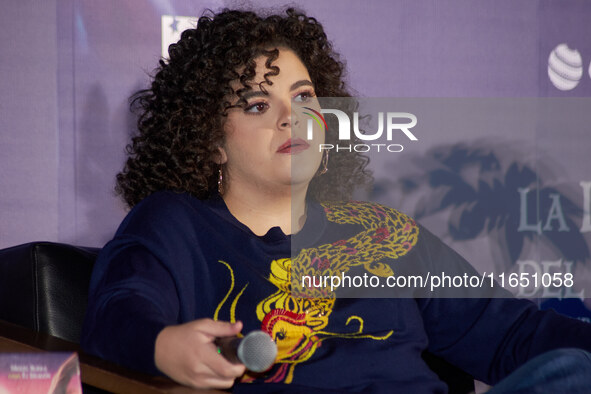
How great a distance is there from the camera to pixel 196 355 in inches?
31.8

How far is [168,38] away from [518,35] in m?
1.18

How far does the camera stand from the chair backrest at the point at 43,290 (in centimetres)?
117

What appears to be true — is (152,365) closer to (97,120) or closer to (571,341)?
(571,341)

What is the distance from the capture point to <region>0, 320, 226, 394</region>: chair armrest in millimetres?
859

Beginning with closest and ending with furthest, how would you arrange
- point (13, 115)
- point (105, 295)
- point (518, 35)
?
point (105, 295) → point (13, 115) → point (518, 35)

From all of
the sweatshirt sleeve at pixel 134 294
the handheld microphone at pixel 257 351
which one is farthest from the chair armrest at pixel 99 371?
the handheld microphone at pixel 257 351

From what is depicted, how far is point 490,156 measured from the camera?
1.99 meters

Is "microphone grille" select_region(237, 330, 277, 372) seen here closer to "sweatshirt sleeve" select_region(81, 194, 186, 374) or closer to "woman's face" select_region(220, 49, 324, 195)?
"sweatshirt sleeve" select_region(81, 194, 186, 374)

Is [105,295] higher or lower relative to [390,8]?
lower

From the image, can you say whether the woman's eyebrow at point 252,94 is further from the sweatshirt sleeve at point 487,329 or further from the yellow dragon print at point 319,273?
the sweatshirt sleeve at point 487,329

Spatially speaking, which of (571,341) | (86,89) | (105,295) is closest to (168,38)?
(86,89)

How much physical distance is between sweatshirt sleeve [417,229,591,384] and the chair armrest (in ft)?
2.11

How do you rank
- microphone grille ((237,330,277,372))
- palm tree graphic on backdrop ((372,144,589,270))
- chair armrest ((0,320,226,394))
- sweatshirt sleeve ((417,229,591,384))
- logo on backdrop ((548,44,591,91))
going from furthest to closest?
logo on backdrop ((548,44,591,91)) → palm tree graphic on backdrop ((372,144,589,270)) → sweatshirt sleeve ((417,229,591,384)) → chair armrest ((0,320,226,394)) → microphone grille ((237,330,277,372))

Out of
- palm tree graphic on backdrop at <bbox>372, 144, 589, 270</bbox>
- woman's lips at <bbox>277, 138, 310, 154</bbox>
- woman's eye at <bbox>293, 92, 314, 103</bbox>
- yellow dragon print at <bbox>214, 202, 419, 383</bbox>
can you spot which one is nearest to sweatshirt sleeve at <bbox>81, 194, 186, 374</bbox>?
yellow dragon print at <bbox>214, 202, 419, 383</bbox>
